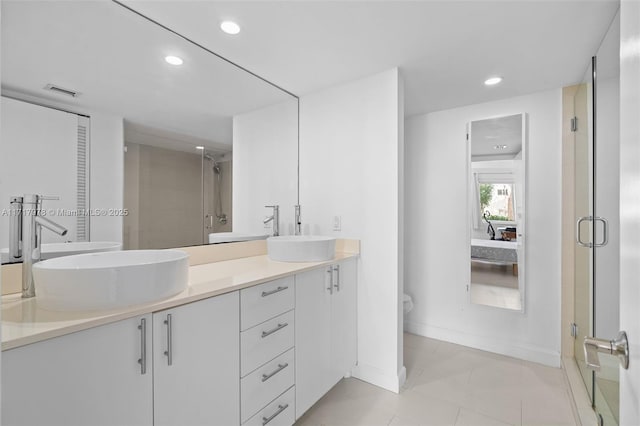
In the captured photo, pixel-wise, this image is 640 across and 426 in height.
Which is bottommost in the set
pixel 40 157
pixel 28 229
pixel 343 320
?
pixel 343 320

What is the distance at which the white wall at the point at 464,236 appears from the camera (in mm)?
2432

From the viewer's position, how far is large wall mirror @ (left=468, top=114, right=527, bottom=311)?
254 cm

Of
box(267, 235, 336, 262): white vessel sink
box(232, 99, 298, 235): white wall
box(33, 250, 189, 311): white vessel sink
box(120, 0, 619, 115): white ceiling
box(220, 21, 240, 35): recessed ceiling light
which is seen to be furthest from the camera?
box(232, 99, 298, 235): white wall

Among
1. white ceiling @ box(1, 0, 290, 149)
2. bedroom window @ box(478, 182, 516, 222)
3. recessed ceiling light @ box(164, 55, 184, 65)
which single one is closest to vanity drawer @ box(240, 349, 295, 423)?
white ceiling @ box(1, 0, 290, 149)

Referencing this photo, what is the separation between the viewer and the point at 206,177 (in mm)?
1958

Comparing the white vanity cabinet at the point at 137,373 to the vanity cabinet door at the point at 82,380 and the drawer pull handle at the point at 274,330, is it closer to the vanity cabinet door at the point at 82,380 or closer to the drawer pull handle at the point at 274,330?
the vanity cabinet door at the point at 82,380

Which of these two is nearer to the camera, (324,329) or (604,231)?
(604,231)

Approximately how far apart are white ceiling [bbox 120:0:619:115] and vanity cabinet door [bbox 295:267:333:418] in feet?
4.39

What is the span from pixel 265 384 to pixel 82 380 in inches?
30.6

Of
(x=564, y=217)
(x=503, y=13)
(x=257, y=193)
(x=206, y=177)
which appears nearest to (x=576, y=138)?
(x=564, y=217)

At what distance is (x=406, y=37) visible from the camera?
5.63ft

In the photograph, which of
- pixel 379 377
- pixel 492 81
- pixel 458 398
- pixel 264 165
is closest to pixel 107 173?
pixel 264 165

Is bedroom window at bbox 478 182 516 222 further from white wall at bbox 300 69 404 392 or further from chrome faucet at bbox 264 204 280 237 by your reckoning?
chrome faucet at bbox 264 204 280 237

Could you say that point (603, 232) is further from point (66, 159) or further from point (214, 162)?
point (66, 159)
